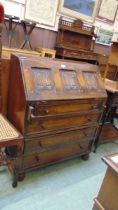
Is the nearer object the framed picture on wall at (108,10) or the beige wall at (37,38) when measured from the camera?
the beige wall at (37,38)

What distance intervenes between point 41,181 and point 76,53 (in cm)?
244

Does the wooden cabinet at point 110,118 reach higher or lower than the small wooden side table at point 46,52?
lower

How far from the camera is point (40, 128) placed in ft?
5.46

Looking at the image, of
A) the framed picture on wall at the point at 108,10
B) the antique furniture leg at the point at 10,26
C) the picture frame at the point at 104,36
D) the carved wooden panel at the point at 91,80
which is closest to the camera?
the carved wooden panel at the point at 91,80

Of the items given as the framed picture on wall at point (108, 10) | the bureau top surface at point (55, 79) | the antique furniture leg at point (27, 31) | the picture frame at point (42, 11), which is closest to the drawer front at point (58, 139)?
the bureau top surface at point (55, 79)

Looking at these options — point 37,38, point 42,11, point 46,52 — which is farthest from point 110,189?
point 42,11

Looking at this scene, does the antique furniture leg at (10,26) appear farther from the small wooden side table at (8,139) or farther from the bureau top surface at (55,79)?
the small wooden side table at (8,139)

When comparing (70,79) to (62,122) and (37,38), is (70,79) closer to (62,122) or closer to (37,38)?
(62,122)

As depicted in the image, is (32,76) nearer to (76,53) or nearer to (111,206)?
(111,206)

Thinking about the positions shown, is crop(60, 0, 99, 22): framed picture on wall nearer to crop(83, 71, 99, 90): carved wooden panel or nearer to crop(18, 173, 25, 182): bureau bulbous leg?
crop(83, 71, 99, 90): carved wooden panel

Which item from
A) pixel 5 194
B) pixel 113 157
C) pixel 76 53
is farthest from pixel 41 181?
pixel 76 53

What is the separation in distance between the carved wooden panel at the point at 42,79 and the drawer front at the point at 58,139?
0.46 meters

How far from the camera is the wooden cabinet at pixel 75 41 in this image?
3404 mm

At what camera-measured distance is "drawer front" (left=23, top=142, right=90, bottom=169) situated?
1746 millimetres
